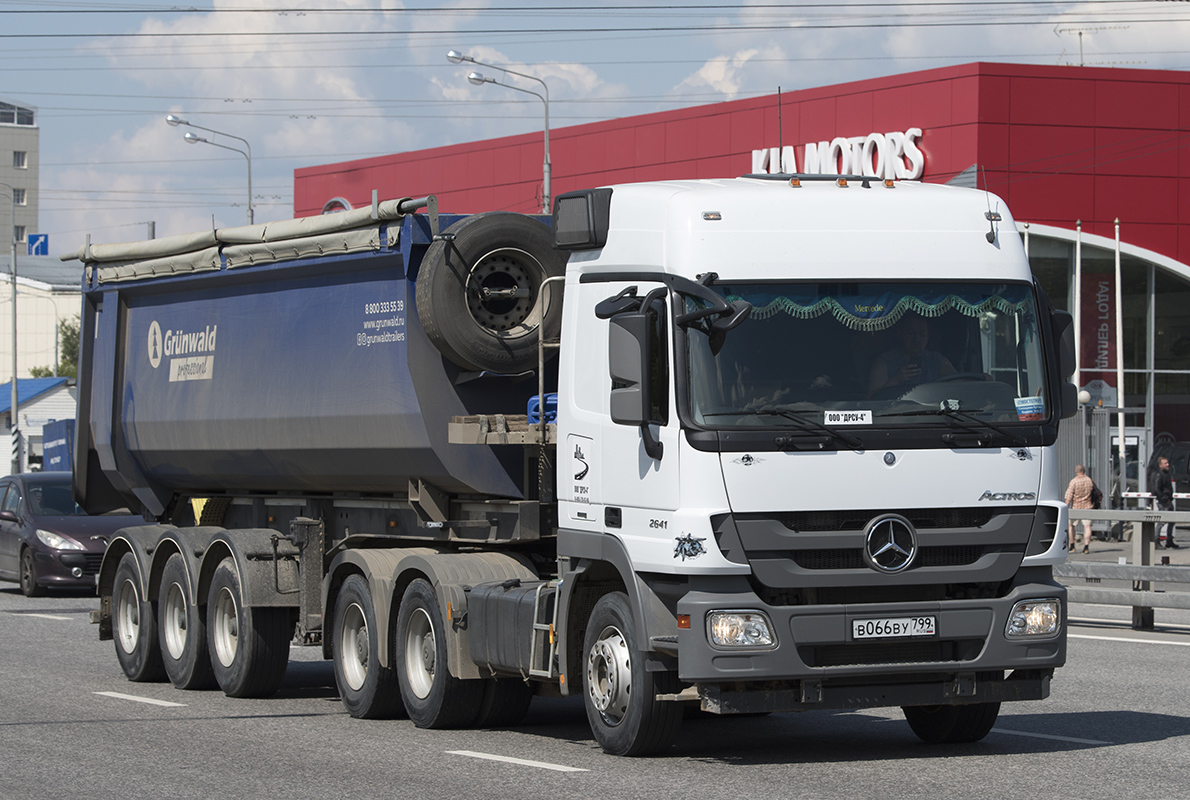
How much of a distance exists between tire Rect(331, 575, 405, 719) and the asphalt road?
0.64 ft

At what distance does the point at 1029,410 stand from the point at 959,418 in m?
0.41

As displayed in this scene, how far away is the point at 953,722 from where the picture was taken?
989 centimetres

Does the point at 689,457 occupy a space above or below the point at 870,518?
above

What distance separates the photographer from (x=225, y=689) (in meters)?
13.4

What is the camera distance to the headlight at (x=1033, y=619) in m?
8.97

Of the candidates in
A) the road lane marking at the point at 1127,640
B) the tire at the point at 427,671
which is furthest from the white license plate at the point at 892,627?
the road lane marking at the point at 1127,640

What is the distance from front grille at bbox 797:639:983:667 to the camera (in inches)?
346

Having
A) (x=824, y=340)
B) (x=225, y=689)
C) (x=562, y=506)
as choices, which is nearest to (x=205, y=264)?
(x=225, y=689)

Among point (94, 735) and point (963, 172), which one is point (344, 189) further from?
point (94, 735)

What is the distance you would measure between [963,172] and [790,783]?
29271 millimetres

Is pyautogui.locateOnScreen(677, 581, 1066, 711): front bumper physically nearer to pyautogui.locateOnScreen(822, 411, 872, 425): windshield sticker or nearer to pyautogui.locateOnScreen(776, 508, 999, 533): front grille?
pyautogui.locateOnScreen(776, 508, 999, 533): front grille

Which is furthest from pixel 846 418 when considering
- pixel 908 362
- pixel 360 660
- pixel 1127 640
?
pixel 1127 640

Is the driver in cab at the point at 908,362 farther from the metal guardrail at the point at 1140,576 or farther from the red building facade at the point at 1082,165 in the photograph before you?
the red building facade at the point at 1082,165

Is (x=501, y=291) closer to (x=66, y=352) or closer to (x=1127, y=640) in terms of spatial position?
(x=1127, y=640)
